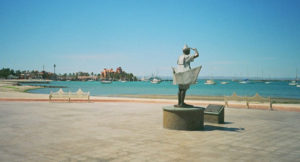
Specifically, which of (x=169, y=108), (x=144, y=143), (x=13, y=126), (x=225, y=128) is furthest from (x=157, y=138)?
(x=13, y=126)

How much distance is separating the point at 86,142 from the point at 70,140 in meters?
0.63

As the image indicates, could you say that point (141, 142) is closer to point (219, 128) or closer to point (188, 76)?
point (188, 76)

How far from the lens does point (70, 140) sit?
8359 millimetres

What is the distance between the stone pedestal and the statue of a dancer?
19.8 inches

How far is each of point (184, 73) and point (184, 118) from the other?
1.73 m

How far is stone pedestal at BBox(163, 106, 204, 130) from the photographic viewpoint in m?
10.2

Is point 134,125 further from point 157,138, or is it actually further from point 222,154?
point 222,154

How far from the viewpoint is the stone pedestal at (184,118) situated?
10.2 metres

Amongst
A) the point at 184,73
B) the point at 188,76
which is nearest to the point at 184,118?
the point at 188,76

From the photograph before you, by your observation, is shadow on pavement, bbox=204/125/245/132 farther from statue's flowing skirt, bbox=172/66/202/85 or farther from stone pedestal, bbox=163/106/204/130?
statue's flowing skirt, bbox=172/66/202/85

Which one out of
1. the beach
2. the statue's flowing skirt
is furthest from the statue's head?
the beach

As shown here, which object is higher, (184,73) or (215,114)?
(184,73)

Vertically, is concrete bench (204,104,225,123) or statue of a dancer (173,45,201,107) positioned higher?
statue of a dancer (173,45,201,107)

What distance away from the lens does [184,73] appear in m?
10.3
